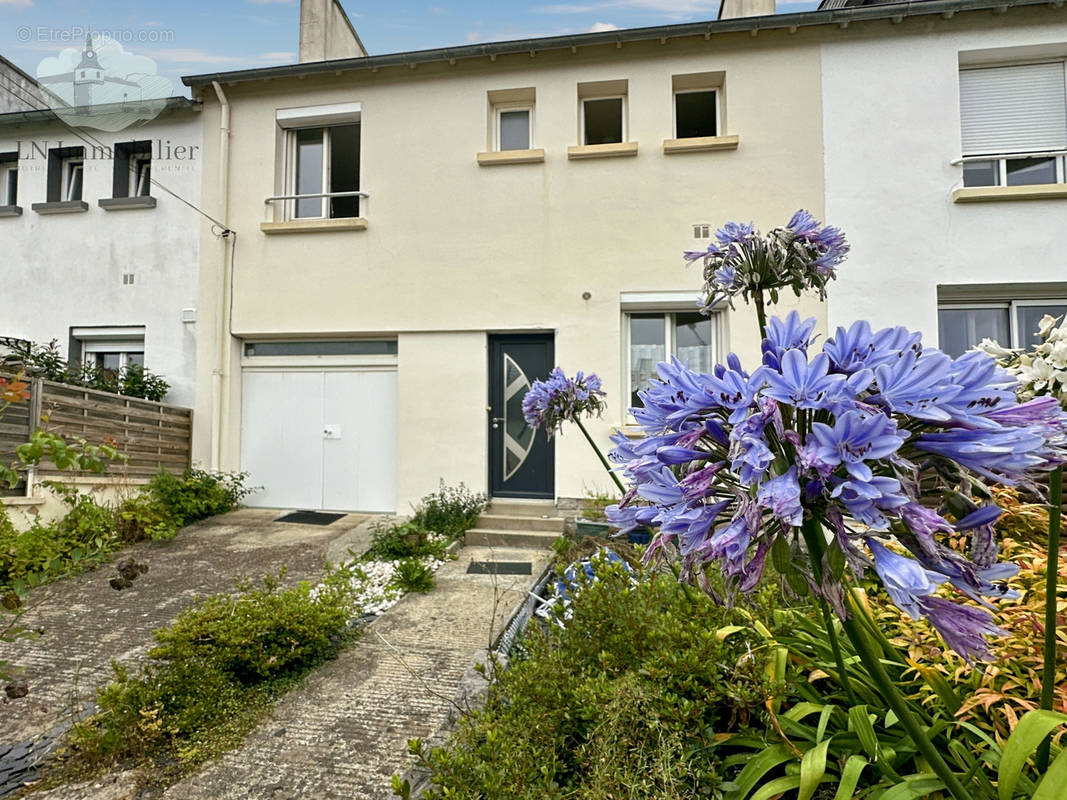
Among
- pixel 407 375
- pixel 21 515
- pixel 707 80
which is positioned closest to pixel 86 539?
pixel 21 515

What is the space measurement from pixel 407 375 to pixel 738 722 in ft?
19.2

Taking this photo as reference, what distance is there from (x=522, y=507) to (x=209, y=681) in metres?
4.18

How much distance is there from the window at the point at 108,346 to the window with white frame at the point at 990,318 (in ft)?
34.1

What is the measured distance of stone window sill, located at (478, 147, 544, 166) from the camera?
6.62 m

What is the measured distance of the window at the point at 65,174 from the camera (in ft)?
26.1

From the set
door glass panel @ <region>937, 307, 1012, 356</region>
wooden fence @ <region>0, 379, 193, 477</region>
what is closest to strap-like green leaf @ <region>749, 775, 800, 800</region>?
wooden fence @ <region>0, 379, 193, 477</region>

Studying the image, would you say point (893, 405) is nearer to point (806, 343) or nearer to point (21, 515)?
point (806, 343)

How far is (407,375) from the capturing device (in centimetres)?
685

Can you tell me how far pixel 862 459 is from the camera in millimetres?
757

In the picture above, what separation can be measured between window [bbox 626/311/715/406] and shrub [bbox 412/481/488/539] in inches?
89.5

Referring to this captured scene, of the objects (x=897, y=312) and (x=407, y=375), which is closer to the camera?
(x=897, y=312)

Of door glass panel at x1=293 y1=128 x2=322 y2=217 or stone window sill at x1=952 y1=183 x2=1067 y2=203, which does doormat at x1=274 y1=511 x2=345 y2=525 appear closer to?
door glass panel at x1=293 y1=128 x2=322 y2=217

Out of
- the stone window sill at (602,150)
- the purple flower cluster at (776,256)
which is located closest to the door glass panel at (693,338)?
the stone window sill at (602,150)

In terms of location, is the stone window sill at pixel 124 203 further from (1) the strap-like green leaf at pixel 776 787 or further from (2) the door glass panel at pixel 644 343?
(1) the strap-like green leaf at pixel 776 787
